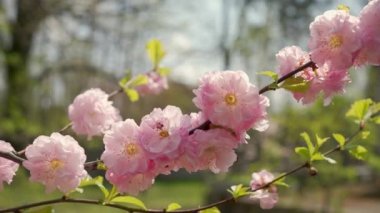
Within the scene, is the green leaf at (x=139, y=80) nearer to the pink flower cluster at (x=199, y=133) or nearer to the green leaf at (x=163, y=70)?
the green leaf at (x=163, y=70)

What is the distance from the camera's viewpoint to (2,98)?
794 cm

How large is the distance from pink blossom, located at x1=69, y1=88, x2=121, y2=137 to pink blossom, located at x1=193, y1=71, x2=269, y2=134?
0.55m

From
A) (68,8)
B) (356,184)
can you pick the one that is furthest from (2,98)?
(356,184)

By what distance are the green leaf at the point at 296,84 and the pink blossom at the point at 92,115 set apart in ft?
1.85

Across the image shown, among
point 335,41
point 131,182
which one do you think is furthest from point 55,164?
point 335,41

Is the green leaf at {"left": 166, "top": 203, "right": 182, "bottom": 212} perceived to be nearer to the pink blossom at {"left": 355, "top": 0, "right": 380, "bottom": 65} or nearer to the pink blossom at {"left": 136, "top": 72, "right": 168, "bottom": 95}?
the pink blossom at {"left": 355, "top": 0, "right": 380, "bottom": 65}

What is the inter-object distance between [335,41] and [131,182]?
0.37 meters

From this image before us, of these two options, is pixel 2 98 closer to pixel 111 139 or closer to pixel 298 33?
pixel 298 33

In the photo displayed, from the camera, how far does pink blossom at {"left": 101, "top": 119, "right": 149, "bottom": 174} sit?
0.82 metres

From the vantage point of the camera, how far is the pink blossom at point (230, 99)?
30.2 inches

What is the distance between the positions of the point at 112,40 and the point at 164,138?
8956 mm

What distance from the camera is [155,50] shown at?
1.50 meters

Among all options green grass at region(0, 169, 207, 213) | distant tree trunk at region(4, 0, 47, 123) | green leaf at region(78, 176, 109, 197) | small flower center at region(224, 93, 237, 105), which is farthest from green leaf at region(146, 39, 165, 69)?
Answer: green grass at region(0, 169, 207, 213)

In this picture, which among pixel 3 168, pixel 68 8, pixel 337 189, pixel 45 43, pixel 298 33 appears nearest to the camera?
pixel 3 168
